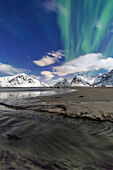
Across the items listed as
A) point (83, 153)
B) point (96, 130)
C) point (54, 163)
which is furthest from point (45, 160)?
point (96, 130)

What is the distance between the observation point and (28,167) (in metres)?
1.25

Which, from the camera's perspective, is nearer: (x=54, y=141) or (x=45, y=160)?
(x=45, y=160)

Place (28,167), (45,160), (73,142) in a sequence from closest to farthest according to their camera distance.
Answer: (28,167), (45,160), (73,142)

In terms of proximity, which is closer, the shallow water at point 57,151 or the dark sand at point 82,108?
the shallow water at point 57,151

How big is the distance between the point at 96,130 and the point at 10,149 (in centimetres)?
246

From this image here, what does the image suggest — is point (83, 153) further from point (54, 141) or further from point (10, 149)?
point (10, 149)

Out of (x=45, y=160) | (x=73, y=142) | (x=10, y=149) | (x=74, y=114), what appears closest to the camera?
(x=45, y=160)

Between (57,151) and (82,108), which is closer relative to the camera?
(57,151)

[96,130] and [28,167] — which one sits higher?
[28,167]

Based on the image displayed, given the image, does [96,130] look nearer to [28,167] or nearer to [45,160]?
[45,160]

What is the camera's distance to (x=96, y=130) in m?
2.57

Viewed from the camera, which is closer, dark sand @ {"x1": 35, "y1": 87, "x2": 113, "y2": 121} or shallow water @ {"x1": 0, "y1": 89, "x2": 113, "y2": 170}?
shallow water @ {"x1": 0, "y1": 89, "x2": 113, "y2": 170}

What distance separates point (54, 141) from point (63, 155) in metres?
0.48

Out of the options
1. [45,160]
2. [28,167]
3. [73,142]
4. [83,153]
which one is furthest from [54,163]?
[73,142]
